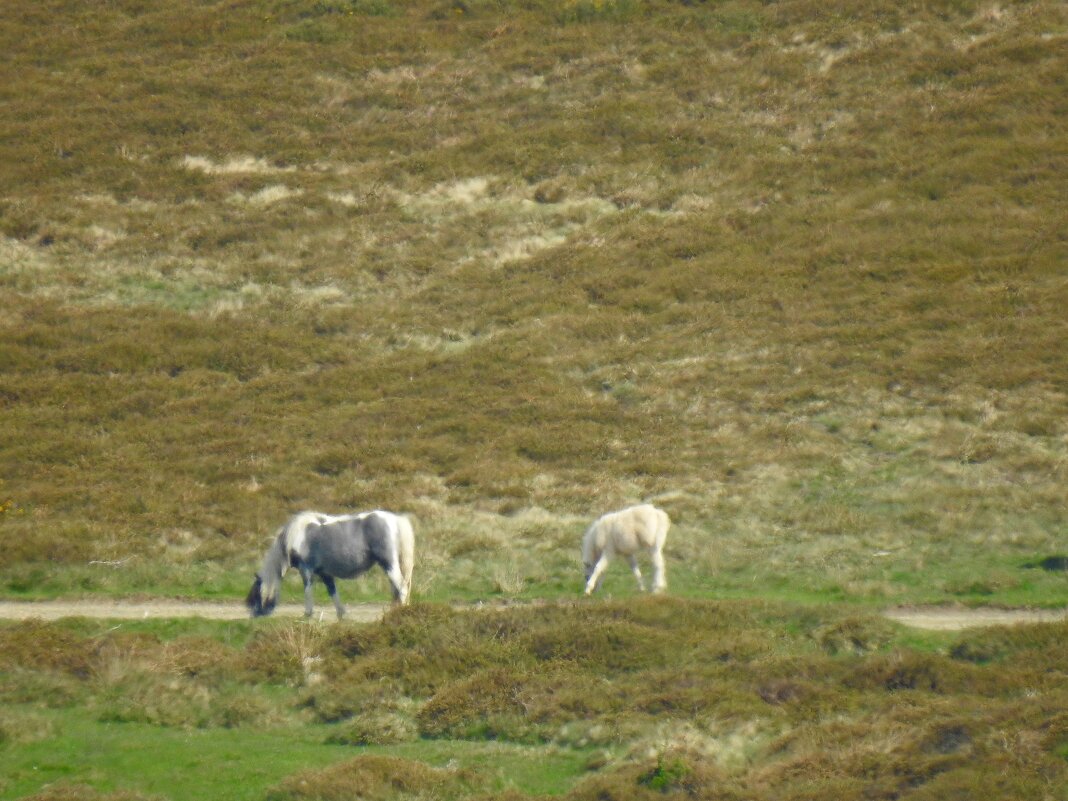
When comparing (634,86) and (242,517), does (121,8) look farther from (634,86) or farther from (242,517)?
(242,517)

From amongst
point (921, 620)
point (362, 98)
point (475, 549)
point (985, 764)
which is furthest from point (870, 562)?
point (362, 98)

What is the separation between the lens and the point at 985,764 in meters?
13.8

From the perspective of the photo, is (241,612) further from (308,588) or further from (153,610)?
(308,588)

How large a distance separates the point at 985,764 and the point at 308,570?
13489mm

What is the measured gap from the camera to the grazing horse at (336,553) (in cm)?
2405

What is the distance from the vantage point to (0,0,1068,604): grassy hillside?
30.5 metres

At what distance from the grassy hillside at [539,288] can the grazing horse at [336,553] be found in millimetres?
2623

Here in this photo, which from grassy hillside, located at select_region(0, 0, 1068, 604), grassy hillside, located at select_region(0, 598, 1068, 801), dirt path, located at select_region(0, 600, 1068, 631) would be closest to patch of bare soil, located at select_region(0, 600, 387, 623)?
dirt path, located at select_region(0, 600, 1068, 631)

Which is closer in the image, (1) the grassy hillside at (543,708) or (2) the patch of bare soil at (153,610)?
(1) the grassy hillside at (543,708)

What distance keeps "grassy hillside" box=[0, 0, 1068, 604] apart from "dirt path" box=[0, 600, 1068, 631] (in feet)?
3.64

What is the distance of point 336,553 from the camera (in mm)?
24141

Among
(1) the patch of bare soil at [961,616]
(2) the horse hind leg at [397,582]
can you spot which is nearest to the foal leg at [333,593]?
(2) the horse hind leg at [397,582]

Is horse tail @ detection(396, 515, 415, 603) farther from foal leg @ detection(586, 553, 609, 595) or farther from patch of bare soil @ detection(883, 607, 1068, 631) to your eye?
patch of bare soil @ detection(883, 607, 1068, 631)

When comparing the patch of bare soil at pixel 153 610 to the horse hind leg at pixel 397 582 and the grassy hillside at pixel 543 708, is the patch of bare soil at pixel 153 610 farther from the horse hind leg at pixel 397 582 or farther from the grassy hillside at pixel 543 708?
the grassy hillside at pixel 543 708
